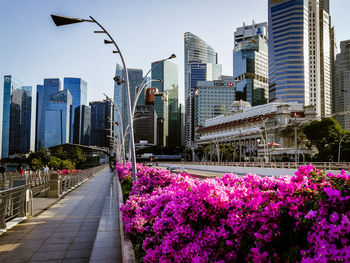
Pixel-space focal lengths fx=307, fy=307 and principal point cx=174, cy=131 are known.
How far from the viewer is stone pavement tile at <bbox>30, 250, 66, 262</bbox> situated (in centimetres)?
665

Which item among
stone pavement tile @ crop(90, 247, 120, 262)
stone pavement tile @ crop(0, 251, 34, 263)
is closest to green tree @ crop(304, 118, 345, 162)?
stone pavement tile @ crop(90, 247, 120, 262)

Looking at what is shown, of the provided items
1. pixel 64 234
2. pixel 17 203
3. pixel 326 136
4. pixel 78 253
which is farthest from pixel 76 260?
pixel 326 136

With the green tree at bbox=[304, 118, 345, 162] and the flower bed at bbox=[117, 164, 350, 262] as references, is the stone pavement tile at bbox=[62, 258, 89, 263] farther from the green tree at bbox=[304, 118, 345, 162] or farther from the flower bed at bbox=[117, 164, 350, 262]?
the green tree at bbox=[304, 118, 345, 162]

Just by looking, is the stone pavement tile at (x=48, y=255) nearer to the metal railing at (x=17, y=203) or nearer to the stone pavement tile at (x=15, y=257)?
the stone pavement tile at (x=15, y=257)

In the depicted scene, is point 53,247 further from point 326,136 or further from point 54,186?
point 326,136

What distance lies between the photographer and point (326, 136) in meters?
68.6

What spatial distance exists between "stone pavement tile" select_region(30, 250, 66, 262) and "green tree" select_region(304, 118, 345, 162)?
67.2 m

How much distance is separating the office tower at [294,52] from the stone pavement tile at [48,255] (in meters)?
149

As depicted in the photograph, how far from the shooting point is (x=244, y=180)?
258 inches

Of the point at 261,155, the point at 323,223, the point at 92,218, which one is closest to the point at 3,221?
the point at 92,218

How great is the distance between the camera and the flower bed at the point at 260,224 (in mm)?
2633

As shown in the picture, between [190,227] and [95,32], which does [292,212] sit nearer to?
[190,227]

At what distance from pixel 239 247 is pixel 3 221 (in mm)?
8044

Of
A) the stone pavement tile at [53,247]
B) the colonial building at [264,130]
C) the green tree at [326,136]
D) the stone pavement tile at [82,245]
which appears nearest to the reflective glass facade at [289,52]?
the colonial building at [264,130]
